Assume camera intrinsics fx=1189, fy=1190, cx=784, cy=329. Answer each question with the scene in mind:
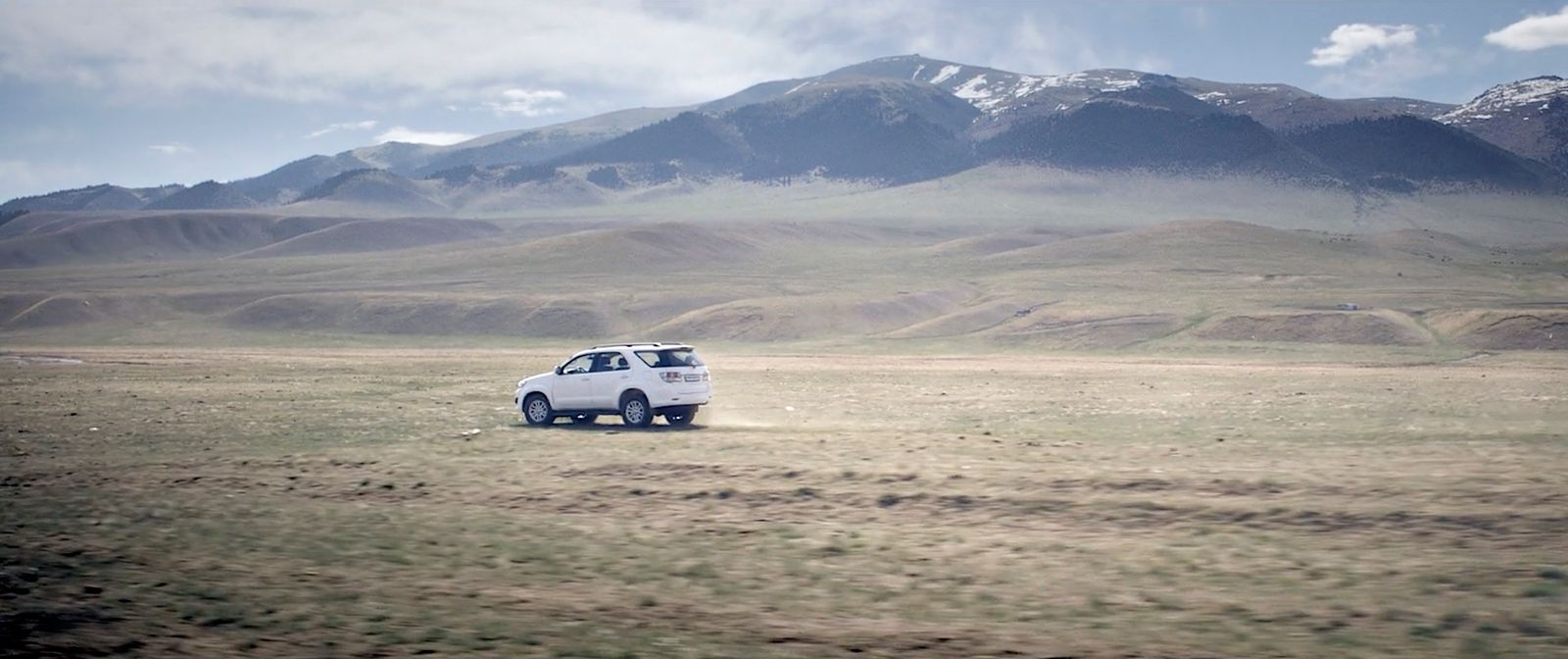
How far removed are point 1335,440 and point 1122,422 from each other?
495 centimetres

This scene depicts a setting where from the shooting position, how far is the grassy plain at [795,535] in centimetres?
921

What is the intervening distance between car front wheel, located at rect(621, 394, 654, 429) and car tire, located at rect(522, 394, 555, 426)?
1.80m

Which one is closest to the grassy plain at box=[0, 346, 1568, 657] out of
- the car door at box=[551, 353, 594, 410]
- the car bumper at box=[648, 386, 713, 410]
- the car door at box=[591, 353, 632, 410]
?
the car bumper at box=[648, 386, 713, 410]

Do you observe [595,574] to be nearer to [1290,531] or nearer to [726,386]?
[1290,531]

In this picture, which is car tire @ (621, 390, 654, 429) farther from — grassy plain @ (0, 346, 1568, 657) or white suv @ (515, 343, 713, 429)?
grassy plain @ (0, 346, 1568, 657)

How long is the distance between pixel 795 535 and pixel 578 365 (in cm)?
1447

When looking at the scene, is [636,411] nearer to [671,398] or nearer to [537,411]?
[671,398]

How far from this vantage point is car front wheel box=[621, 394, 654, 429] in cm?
2498

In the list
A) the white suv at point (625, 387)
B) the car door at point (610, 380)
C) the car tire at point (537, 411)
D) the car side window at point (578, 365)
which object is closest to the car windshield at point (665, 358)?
the white suv at point (625, 387)

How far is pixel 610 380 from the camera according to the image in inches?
1001

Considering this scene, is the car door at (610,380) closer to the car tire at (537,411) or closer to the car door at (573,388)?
the car door at (573,388)

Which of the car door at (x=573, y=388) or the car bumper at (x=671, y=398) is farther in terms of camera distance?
the car door at (x=573, y=388)

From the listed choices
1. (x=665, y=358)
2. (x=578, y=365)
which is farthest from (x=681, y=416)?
(x=578, y=365)

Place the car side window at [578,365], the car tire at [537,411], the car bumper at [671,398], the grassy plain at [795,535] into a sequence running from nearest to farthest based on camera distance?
the grassy plain at [795,535], the car bumper at [671,398], the car tire at [537,411], the car side window at [578,365]
